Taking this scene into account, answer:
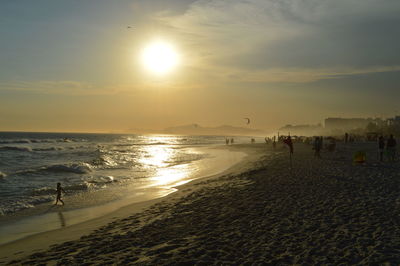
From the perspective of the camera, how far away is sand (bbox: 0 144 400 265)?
5902 millimetres

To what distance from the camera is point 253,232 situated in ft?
24.1

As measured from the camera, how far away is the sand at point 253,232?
5902 mm

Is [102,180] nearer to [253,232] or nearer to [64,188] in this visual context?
[64,188]

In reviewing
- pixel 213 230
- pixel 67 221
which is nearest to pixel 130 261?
pixel 213 230

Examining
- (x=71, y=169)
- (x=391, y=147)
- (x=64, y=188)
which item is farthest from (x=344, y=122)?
(x=64, y=188)

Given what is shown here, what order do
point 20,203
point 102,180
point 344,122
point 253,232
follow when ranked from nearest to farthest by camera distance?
1. point 253,232
2. point 20,203
3. point 102,180
4. point 344,122

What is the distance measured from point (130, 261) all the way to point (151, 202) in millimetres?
6870

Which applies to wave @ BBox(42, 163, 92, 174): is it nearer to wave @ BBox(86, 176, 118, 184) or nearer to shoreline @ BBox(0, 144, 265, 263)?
wave @ BBox(86, 176, 118, 184)

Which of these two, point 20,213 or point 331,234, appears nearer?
point 331,234

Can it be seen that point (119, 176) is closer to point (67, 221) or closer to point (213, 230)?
point (67, 221)

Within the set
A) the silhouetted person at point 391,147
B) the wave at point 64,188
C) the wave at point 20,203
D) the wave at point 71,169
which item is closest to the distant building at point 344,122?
the silhouetted person at point 391,147

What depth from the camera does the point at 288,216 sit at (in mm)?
8477

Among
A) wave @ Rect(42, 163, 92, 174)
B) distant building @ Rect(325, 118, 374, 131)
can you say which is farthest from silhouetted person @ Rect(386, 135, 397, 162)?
distant building @ Rect(325, 118, 374, 131)

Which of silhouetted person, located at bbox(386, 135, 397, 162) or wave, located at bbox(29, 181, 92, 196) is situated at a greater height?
silhouetted person, located at bbox(386, 135, 397, 162)
